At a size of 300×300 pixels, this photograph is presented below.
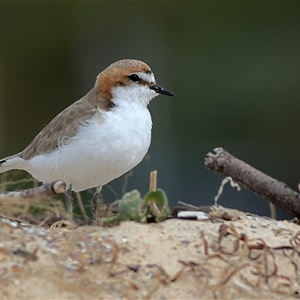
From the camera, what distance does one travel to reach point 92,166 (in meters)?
3.16

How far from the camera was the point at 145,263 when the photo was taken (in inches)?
77.1

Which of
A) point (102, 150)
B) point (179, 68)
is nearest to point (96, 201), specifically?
point (102, 150)

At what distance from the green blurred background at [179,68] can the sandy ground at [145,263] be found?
13.5ft

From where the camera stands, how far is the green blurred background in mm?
6363

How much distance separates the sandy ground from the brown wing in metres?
1.14

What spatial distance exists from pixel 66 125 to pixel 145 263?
4.88 feet

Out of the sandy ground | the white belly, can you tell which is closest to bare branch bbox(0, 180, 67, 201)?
the sandy ground

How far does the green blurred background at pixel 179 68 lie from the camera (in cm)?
636

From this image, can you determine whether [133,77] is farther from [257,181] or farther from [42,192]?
[42,192]

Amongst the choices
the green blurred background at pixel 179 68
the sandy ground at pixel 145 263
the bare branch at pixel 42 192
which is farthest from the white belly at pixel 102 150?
the green blurred background at pixel 179 68

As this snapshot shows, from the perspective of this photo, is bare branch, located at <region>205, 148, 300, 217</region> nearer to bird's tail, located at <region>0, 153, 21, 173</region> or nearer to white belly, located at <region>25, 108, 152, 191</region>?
white belly, located at <region>25, 108, 152, 191</region>

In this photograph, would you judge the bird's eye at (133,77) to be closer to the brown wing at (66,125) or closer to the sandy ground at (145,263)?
the brown wing at (66,125)

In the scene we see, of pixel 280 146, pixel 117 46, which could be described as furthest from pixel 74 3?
pixel 280 146

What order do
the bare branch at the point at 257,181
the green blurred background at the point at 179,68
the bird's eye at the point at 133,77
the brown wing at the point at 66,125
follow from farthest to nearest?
the green blurred background at the point at 179,68 < the bird's eye at the point at 133,77 < the brown wing at the point at 66,125 < the bare branch at the point at 257,181
